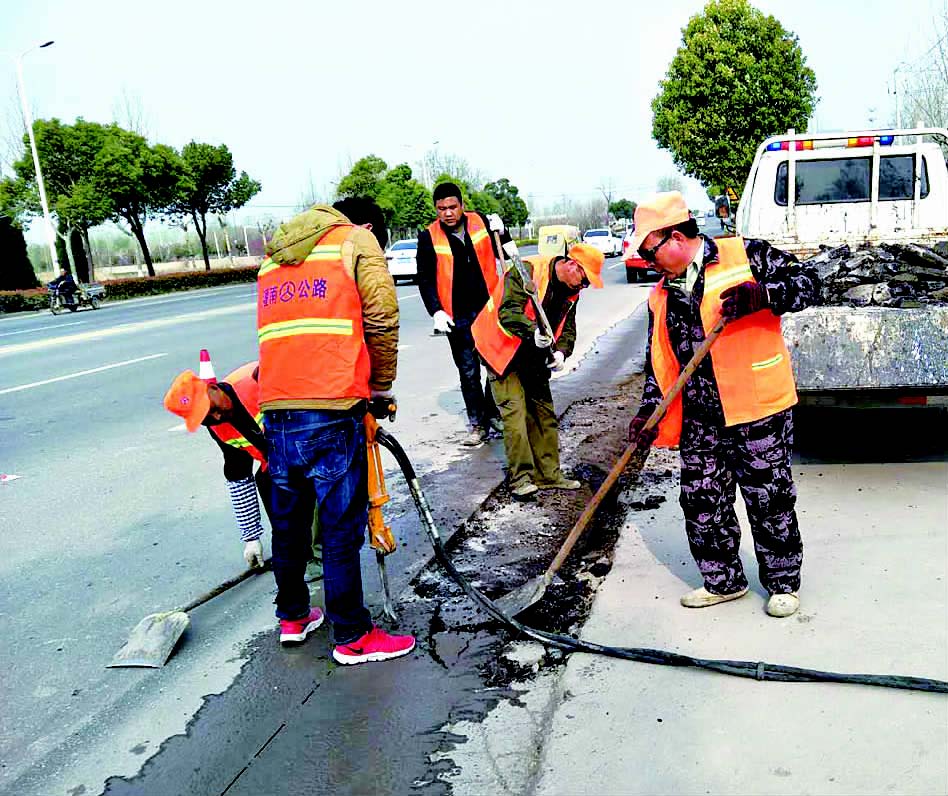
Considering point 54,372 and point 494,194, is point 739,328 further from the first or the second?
point 494,194

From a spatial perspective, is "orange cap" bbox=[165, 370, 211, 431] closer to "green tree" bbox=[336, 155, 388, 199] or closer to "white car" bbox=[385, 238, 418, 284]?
"white car" bbox=[385, 238, 418, 284]

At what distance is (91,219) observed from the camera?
31641 millimetres

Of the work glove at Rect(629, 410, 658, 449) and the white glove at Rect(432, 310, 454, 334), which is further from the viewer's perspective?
the white glove at Rect(432, 310, 454, 334)

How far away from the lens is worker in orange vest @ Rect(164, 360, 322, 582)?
11.1 ft

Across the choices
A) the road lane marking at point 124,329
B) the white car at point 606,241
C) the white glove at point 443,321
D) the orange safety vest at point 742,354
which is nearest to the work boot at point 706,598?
the orange safety vest at point 742,354

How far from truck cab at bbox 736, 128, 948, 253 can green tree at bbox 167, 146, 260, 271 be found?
1181 inches

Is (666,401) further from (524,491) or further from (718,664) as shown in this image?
(524,491)

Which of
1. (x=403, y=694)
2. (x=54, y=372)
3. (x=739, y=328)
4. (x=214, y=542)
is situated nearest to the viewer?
(x=403, y=694)

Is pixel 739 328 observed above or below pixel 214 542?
above

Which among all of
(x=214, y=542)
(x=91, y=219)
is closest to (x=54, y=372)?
(x=214, y=542)

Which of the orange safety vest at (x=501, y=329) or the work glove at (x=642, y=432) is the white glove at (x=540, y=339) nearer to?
the orange safety vest at (x=501, y=329)

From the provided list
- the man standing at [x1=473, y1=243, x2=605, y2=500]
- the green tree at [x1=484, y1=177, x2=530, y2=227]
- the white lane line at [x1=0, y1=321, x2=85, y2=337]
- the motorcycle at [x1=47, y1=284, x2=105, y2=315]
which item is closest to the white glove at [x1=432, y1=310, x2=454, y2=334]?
the man standing at [x1=473, y1=243, x2=605, y2=500]

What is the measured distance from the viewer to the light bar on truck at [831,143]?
7.91 metres

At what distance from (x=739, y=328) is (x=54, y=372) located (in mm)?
9956
